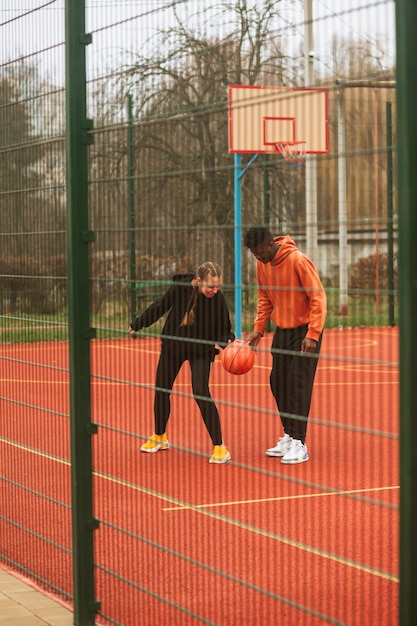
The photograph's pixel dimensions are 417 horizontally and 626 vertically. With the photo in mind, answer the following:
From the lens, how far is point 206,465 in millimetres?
5613

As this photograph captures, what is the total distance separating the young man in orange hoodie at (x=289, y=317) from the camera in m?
4.30

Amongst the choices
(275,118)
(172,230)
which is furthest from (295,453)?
(275,118)

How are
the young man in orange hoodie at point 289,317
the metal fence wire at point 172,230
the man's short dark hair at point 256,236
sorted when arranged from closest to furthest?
the metal fence wire at point 172,230, the man's short dark hair at point 256,236, the young man in orange hoodie at point 289,317

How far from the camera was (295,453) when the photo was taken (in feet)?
31.3

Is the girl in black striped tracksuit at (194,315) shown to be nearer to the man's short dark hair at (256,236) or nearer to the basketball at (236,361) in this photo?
the man's short dark hair at (256,236)

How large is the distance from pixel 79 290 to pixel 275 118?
62.0 inches

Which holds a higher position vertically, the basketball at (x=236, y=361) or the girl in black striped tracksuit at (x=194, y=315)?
the girl in black striped tracksuit at (x=194, y=315)

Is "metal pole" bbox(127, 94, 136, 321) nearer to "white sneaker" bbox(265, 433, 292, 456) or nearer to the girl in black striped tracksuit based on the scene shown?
the girl in black striped tracksuit

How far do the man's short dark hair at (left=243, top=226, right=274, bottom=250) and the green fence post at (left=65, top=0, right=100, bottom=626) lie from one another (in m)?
1.03

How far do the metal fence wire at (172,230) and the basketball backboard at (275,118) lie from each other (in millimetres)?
11

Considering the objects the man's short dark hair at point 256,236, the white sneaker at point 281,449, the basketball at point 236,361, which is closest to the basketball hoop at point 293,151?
the man's short dark hair at point 256,236

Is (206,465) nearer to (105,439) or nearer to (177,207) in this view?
(177,207)

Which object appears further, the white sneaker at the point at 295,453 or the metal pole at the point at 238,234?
the white sneaker at the point at 295,453

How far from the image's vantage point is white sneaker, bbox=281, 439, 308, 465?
31.3ft
